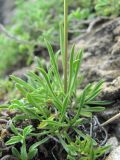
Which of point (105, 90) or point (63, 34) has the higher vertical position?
point (63, 34)

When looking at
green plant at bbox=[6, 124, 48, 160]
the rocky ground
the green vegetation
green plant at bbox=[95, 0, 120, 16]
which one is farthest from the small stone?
the green vegetation

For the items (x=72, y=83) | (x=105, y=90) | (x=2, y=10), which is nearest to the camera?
(x=72, y=83)

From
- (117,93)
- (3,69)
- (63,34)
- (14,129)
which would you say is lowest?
(3,69)

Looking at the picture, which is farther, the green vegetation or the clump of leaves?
the green vegetation

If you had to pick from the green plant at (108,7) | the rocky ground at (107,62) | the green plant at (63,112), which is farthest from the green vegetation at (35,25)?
the green plant at (63,112)

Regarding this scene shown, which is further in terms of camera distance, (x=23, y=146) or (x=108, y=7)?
(x=108, y=7)

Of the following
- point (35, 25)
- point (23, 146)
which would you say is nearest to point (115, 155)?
point (23, 146)

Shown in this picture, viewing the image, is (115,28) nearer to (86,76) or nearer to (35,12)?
(86,76)

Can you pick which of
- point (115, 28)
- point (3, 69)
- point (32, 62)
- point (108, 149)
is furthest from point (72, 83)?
point (3, 69)

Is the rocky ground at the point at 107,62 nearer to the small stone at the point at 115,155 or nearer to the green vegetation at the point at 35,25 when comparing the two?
the small stone at the point at 115,155

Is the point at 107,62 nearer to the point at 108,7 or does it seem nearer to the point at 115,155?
the point at 108,7

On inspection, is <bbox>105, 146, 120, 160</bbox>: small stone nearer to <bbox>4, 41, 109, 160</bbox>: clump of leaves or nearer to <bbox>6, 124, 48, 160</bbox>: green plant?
<bbox>4, 41, 109, 160</bbox>: clump of leaves
